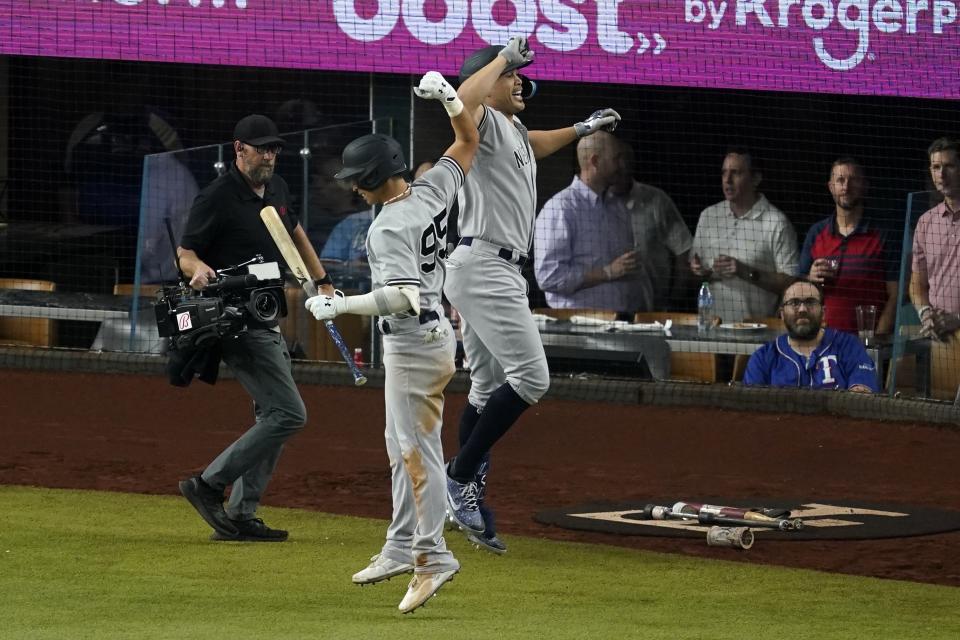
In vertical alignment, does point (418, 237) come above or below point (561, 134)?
below

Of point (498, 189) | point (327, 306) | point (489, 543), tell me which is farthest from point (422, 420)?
point (498, 189)

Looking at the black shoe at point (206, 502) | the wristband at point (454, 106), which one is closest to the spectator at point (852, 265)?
the black shoe at point (206, 502)

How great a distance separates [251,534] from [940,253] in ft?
17.1

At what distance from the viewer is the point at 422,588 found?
5.70m

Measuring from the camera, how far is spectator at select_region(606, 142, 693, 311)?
38.1 feet

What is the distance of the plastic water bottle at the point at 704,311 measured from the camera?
10891mm

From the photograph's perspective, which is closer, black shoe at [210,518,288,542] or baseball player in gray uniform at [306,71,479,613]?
baseball player in gray uniform at [306,71,479,613]

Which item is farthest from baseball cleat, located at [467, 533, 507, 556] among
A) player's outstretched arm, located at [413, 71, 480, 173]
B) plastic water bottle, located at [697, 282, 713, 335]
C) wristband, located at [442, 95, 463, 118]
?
plastic water bottle, located at [697, 282, 713, 335]

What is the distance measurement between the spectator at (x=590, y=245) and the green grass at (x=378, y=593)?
13.8ft

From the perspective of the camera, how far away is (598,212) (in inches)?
456

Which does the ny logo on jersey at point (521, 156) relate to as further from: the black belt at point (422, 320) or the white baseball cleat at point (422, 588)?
the white baseball cleat at point (422, 588)

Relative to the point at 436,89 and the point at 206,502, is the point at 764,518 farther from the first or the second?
the point at 436,89

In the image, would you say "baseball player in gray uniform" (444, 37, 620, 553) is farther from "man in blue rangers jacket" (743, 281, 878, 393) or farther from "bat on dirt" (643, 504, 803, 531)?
"man in blue rangers jacket" (743, 281, 878, 393)

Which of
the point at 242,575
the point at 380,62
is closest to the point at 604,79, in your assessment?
the point at 380,62
